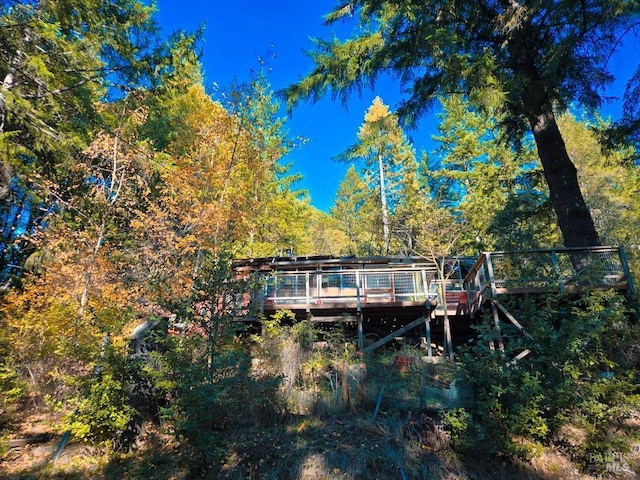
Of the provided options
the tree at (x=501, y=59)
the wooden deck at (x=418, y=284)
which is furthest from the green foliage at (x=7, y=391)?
Answer: the tree at (x=501, y=59)

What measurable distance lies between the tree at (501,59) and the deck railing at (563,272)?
39 centimetres

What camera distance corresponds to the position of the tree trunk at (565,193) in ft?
24.1

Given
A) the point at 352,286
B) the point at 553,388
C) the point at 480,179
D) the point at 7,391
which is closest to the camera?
the point at 553,388

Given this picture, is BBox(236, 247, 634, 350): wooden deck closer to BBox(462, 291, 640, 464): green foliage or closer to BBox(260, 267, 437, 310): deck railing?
→ BBox(260, 267, 437, 310): deck railing

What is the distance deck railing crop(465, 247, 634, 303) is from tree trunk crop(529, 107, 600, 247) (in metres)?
0.37

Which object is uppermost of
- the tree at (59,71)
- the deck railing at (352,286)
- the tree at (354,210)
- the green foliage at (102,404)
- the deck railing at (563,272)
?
the tree at (354,210)

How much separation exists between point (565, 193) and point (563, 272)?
5.98 feet

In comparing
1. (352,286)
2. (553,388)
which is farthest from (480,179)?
(553,388)

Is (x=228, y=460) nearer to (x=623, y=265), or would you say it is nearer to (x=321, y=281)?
(x=623, y=265)

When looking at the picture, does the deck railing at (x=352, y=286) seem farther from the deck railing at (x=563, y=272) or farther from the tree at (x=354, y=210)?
the tree at (x=354, y=210)

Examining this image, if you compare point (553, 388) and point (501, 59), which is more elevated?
point (501, 59)

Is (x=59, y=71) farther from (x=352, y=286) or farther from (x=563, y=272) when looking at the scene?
(x=563, y=272)

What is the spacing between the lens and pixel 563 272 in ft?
25.8

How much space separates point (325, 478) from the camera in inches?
169
